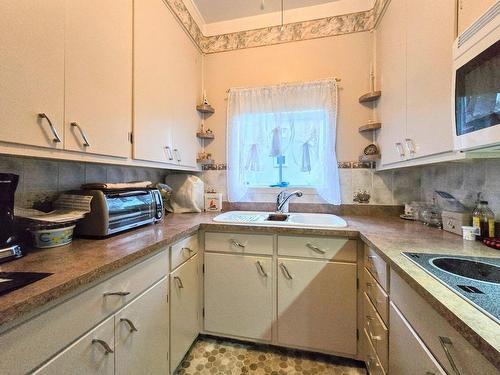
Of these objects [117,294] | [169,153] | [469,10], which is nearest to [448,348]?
[117,294]

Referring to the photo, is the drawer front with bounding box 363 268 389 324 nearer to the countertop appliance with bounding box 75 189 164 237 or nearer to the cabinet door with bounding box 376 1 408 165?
the cabinet door with bounding box 376 1 408 165

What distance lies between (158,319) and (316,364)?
1008 millimetres

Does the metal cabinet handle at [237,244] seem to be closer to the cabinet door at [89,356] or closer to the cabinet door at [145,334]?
the cabinet door at [145,334]

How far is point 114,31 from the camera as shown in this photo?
1.14 metres

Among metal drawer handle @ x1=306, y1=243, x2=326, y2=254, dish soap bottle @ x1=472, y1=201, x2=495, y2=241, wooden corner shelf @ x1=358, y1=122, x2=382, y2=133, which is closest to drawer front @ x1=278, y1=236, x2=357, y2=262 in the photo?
metal drawer handle @ x1=306, y1=243, x2=326, y2=254

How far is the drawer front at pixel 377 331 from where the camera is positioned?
3.21ft

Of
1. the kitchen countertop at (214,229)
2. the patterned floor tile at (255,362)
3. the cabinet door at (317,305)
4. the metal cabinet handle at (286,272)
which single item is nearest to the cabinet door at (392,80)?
the kitchen countertop at (214,229)

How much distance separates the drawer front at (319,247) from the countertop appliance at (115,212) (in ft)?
2.78

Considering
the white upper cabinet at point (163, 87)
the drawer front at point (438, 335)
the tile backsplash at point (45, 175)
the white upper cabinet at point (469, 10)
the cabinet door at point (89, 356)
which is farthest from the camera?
the white upper cabinet at point (163, 87)

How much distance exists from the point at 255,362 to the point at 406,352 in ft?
3.18

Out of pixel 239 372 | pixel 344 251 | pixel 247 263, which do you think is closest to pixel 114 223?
pixel 247 263

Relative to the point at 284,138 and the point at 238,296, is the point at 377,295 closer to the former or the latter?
the point at 238,296

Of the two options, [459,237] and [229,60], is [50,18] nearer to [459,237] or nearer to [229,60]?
[229,60]

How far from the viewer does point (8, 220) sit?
0.83 m
